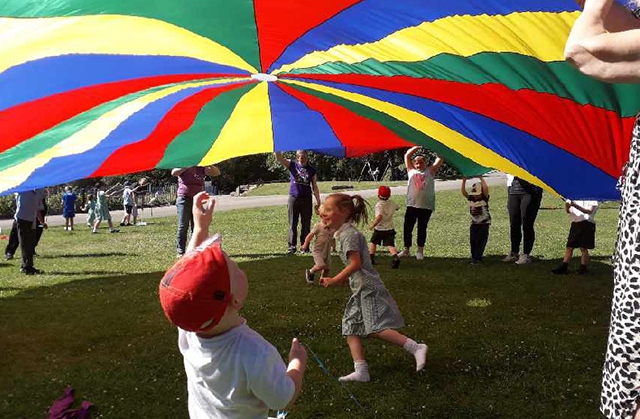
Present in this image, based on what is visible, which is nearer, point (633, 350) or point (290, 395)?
point (633, 350)

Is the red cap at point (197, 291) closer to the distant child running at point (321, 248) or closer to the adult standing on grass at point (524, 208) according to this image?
the distant child running at point (321, 248)

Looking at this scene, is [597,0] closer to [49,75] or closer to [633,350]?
[633,350]

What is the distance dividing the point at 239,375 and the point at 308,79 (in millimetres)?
2287

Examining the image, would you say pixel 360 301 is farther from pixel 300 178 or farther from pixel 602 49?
pixel 300 178

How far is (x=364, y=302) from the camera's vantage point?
4.32 m

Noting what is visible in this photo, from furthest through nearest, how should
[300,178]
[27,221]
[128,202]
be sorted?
[128,202] < [300,178] < [27,221]

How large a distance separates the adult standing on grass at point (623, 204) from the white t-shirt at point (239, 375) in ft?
3.15

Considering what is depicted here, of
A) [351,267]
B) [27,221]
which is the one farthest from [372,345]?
[27,221]

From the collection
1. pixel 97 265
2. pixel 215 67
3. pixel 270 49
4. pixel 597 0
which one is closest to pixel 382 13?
pixel 270 49

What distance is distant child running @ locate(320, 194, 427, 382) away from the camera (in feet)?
14.0

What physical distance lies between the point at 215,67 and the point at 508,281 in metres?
4.79

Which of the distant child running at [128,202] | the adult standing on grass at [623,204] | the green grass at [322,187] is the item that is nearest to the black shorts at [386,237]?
the adult standing on grass at [623,204]

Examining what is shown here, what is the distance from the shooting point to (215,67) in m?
3.63

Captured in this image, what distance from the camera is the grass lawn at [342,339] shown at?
12.8ft
